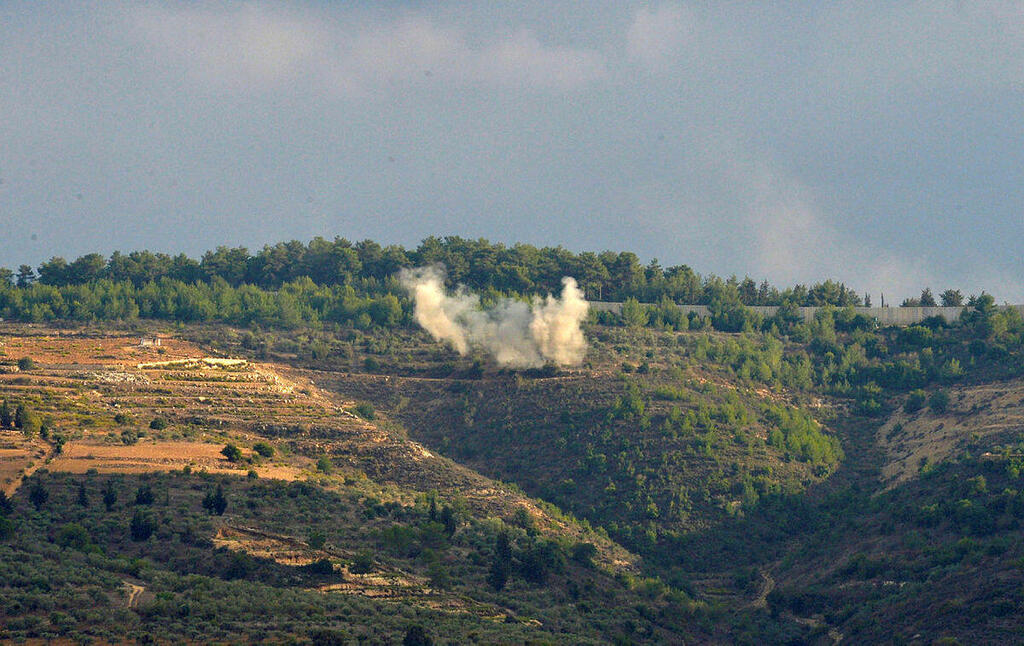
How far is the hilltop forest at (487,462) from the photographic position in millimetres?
63688

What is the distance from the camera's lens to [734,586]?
273ft

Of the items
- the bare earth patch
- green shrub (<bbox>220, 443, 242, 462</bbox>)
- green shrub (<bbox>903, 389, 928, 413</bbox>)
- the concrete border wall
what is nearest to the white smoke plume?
the concrete border wall

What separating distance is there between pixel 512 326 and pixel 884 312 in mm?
42667

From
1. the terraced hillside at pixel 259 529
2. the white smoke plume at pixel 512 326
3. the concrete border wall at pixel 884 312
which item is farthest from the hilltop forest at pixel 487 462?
the concrete border wall at pixel 884 312

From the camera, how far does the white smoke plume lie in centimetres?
11306

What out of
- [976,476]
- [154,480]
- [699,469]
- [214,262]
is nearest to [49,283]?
[214,262]

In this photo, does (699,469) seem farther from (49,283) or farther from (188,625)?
(49,283)

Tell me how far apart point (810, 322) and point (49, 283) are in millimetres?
80560

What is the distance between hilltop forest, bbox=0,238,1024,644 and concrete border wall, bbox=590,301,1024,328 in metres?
2.30

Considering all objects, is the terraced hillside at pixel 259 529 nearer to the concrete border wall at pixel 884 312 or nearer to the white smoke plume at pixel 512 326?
the white smoke plume at pixel 512 326

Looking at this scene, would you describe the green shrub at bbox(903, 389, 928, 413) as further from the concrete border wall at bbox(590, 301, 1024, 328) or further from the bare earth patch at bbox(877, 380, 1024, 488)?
the concrete border wall at bbox(590, 301, 1024, 328)

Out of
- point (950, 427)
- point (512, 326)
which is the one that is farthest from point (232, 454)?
point (950, 427)

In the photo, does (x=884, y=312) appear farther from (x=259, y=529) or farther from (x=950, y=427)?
(x=259, y=529)

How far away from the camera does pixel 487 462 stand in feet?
326
